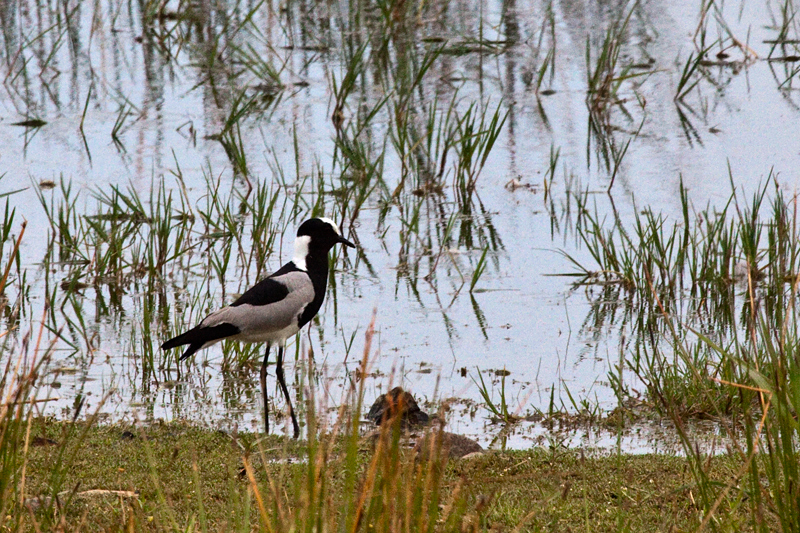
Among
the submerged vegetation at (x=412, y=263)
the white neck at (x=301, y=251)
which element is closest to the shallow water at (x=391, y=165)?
the submerged vegetation at (x=412, y=263)

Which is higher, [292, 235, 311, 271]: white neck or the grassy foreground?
[292, 235, 311, 271]: white neck

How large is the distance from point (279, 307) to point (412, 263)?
1.98m

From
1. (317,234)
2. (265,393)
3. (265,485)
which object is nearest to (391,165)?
(317,234)

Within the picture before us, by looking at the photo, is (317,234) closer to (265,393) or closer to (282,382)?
(282,382)

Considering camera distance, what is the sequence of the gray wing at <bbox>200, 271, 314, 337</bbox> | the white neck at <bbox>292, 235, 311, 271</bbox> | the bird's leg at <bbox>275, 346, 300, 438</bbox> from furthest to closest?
the white neck at <bbox>292, 235, 311, 271</bbox> → the bird's leg at <bbox>275, 346, 300, 438</bbox> → the gray wing at <bbox>200, 271, 314, 337</bbox>

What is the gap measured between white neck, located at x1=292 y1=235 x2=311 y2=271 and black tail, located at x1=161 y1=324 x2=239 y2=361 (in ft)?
2.17

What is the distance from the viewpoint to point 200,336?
5609 mm

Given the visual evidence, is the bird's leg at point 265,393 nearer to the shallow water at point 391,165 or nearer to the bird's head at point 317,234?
the shallow water at point 391,165

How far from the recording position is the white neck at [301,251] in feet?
20.3

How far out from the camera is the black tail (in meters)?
5.59

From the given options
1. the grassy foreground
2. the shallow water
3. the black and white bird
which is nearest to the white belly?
the black and white bird

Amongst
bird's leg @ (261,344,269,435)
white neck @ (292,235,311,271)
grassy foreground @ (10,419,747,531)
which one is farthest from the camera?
white neck @ (292,235,311,271)

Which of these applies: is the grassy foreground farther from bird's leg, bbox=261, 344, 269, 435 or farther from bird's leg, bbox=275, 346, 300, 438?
bird's leg, bbox=275, 346, 300, 438

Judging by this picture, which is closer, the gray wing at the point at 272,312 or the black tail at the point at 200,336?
the black tail at the point at 200,336
